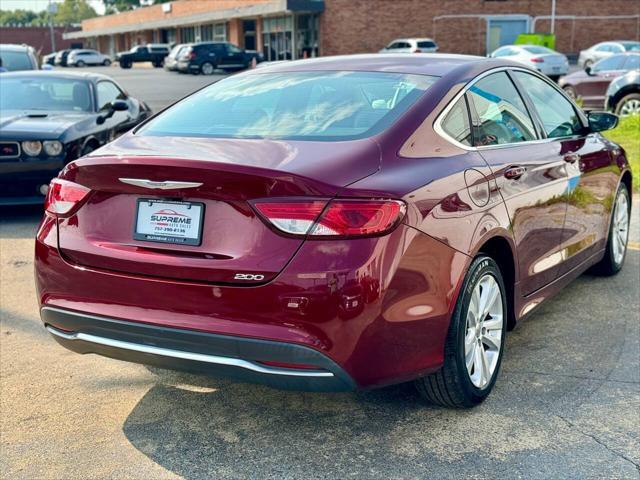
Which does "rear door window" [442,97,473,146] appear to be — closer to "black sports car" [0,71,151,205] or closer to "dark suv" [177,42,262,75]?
"black sports car" [0,71,151,205]

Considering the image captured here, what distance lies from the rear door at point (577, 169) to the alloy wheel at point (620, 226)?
0.32m

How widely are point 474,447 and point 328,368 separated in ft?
2.60

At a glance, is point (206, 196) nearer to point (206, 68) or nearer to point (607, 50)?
point (607, 50)

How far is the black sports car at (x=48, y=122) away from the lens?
321 inches

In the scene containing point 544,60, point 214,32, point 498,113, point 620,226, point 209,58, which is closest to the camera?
point 498,113

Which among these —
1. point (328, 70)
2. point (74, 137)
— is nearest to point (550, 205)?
point (328, 70)

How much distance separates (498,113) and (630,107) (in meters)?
13.1

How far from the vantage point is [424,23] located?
50.0 meters

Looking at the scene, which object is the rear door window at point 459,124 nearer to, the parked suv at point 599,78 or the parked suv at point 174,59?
the parked suv at point 599,78

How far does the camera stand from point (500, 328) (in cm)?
410

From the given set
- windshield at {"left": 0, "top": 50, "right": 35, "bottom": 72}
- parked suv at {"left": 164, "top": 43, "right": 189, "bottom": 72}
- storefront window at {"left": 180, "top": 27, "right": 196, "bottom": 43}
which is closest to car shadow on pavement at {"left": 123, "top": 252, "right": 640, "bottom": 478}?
windshield at {"left": 0, "top": 50, "right": 35, "bottom": 72}

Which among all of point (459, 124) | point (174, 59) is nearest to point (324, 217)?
point (459, 124)

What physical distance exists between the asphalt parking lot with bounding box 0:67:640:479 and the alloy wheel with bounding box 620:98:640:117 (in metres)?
12.5

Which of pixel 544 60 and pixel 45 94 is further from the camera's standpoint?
pixel 544 60
